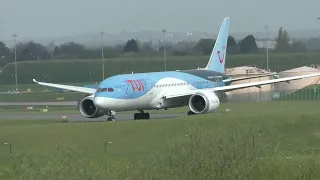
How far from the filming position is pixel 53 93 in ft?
361

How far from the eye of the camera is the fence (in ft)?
274

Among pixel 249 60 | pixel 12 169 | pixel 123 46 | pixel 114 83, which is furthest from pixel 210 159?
pixel 249 60

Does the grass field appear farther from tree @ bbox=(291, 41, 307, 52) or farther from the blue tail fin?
tree @ bbox=(291, 41, 307, 52)

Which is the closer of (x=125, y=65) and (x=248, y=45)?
(x=125, y=65)

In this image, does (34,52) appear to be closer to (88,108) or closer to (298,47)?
(298,47)

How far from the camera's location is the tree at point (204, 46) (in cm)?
11081

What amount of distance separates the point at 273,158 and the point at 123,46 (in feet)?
254

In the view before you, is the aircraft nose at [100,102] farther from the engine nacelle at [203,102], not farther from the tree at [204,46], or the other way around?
the tree at [204,46]

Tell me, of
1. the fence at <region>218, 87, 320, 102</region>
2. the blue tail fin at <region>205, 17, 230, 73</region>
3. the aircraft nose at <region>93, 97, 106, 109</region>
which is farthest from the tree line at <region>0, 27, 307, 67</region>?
the aircraft nose at <region>93, 97, 106, 109</region>

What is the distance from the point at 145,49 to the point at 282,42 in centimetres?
1822

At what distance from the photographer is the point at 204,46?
11156 cm

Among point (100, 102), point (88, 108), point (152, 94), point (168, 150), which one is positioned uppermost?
point (152, 94)

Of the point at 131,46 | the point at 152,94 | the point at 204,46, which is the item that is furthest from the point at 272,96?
the point at 131,46

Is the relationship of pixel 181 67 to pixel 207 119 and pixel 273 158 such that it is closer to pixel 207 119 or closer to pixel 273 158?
pixel 207 119
